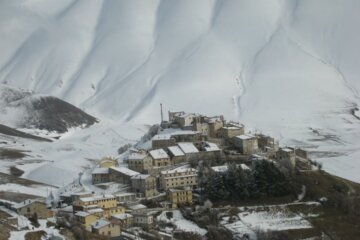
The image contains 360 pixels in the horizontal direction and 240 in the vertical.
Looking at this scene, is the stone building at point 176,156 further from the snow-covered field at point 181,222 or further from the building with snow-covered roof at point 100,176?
the snow-covered field at point 181,222

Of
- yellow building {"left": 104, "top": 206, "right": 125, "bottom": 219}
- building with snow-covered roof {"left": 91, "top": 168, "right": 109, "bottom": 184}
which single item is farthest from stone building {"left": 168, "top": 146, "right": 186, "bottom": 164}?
yellow building {"left": 104, "top": 206, "right": 125, "bottom": 219}

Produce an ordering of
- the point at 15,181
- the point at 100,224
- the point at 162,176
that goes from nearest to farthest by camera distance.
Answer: the point at 100,224 < the point at 162,176 < the point at 15,181

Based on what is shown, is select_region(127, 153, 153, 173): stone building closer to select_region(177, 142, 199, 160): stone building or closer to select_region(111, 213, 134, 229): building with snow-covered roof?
select_region(177, 142, 199, 160): stone building

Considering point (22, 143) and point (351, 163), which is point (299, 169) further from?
point (22, 143)

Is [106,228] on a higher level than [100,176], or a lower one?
lower

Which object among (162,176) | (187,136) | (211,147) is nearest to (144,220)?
(162,176)

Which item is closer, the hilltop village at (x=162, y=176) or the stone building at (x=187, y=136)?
the hilltop village at (x=162, y=176)

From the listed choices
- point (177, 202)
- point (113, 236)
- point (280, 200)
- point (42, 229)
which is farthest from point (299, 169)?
point (42, 229)

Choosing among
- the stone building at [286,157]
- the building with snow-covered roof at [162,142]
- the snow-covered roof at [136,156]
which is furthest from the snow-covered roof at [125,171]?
the stone building at [286,157]

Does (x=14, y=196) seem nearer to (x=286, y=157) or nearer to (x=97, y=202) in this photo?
(x=97, y=202)
